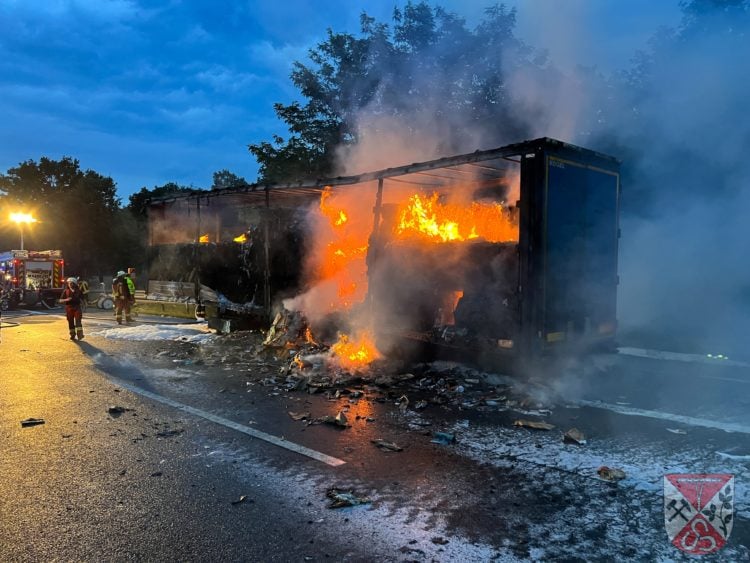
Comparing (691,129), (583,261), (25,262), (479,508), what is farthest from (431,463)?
(25,262)

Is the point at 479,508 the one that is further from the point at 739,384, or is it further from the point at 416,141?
the point at 416,141

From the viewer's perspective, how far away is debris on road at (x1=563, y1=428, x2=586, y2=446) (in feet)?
14.4

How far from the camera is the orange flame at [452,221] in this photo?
7816mm

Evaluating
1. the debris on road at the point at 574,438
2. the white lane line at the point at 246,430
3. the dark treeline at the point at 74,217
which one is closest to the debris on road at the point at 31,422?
the white lane line at the point at 246,430

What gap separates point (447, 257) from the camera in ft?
23.6

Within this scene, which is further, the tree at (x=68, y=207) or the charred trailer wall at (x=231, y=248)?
the tree at (x=68, y=207)

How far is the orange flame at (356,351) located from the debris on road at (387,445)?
2.71 meters

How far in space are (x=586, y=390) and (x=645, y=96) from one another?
6729 millimetres

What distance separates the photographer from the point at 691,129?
9336 millimetres

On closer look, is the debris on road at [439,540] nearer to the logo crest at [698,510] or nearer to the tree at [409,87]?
the logo crest at [698,510]

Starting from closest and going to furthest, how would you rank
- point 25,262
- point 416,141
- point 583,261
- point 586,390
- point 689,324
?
point 586,390 → point 583,261 → point 689,324 → point 416,141 → point 25,262

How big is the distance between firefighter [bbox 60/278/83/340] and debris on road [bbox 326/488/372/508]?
374 inches

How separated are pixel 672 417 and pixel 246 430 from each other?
13.8 feet

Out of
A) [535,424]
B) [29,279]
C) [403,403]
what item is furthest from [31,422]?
[29,279]
